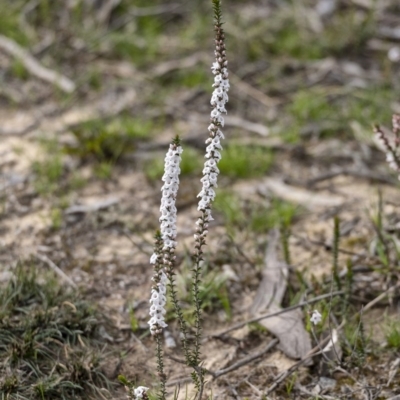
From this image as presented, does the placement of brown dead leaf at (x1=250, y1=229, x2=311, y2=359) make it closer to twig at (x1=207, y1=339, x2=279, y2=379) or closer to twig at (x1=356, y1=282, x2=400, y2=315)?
twig at (x1=207, y1=339, x2=279, y2=379)

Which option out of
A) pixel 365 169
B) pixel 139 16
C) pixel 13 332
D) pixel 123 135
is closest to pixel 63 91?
pixel 123 135

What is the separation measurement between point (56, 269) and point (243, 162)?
6.44 ft

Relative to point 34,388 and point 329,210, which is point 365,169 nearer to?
point 329,210

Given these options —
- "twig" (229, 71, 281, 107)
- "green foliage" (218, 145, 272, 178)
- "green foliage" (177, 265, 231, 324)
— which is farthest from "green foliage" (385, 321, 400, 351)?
"twig" (229, 71, 281, 107)

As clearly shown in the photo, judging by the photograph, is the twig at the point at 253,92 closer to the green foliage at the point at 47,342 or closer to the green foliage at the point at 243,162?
the green foliage at the point at 243,162

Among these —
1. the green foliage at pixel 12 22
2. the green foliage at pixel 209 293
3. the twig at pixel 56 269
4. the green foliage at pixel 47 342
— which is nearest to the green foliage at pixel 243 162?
the green foliage at pixel 209 293

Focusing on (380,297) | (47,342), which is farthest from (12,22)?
(380,297)

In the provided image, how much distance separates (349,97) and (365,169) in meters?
1.26

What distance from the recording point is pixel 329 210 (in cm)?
539

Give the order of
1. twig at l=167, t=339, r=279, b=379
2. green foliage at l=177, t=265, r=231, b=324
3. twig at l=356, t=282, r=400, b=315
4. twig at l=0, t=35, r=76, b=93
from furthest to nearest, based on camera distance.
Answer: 1. twig at l=0, t=35, r=76, b=93
2. green foliage at l=177, t=265, r=231, b=324
3. twig at l=356, t=282, r=400, b=315
4. twig at l=167, t=339, r=279, b=379

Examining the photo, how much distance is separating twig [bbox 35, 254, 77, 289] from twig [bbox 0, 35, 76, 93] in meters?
2.75

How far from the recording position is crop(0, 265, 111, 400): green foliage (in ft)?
11.3

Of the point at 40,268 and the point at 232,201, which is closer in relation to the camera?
the point at 40,268

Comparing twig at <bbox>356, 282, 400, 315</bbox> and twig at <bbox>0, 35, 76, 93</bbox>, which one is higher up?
twig at <bbox>0, 35, 76, 93</bbox>
